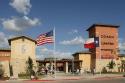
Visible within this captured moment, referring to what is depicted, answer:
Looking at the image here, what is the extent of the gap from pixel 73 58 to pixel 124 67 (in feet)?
49.1

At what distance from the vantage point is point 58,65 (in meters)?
94.2

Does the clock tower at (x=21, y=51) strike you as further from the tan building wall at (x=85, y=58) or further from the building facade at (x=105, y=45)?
the tan building wall at (x=85, y=58)

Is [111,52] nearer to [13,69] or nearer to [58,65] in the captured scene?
[58,65]

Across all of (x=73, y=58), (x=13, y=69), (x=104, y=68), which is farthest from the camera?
(x=73, y=58)

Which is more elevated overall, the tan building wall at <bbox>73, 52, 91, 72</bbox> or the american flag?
the american flag

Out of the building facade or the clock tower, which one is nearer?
the clock tower

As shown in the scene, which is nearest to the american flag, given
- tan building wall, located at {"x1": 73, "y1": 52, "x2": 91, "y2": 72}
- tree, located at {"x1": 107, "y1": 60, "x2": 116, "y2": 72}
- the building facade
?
the building facade

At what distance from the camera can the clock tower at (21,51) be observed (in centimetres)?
6710

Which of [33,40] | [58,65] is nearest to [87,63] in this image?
[58,65]

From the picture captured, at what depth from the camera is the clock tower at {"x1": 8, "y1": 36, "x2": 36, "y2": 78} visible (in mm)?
67100

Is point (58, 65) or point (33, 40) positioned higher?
point (33, 40)

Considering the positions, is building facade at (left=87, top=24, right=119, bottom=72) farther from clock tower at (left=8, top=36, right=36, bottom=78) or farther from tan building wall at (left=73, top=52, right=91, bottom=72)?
clock tower at (left=8, top=36, right=36, bottom=78)

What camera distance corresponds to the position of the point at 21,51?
222ft

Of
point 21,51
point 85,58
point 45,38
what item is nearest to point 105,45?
point 85,58
